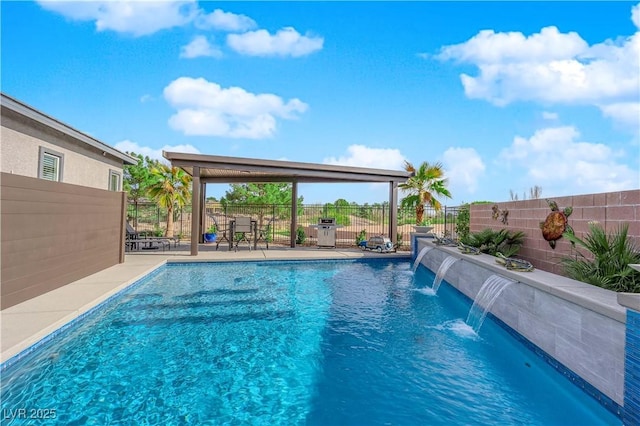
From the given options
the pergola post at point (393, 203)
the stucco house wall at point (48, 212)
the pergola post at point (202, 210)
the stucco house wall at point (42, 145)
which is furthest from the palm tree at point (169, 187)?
the pergola post at point (393, 203)

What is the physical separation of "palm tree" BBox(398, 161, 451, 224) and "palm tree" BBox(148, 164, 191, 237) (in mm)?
9307

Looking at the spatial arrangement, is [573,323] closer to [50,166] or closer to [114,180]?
[50,166]

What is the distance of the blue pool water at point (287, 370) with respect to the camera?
2682mm

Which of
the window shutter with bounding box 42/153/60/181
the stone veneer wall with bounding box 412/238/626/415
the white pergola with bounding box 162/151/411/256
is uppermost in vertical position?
the white pergola with bounding box 162/151/411/256

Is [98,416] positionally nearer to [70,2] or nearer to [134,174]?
[70,2]

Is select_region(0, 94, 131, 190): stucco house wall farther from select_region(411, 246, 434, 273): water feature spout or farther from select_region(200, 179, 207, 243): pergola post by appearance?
select_region(411, 246, 434, 273): water feature spout

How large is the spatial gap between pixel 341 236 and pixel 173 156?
951 centimetres

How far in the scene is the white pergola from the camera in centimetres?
992

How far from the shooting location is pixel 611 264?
12.1 feet

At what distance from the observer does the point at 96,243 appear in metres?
7.05

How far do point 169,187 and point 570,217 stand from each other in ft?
43.3

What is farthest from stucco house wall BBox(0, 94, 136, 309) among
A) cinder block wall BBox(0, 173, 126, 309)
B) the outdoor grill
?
the outdoor grill

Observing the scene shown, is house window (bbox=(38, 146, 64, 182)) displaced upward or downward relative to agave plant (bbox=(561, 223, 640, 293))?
upward

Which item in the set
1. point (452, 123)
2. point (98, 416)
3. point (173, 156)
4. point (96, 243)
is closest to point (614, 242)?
point (98, 416)
